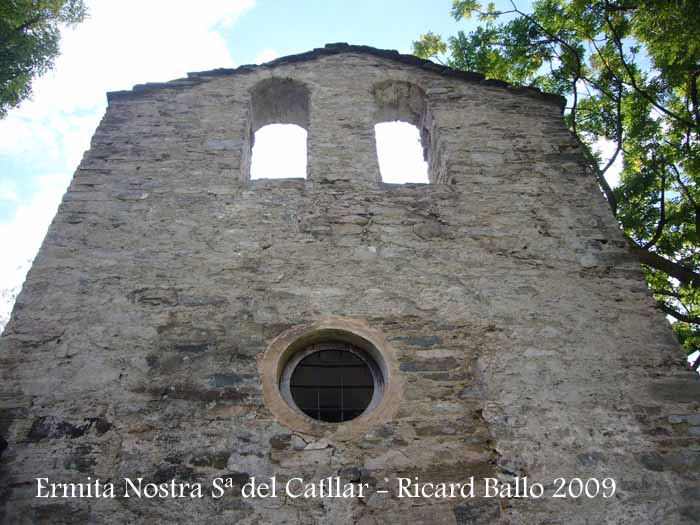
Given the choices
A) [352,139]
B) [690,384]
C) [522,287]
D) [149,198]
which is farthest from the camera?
[352,139]

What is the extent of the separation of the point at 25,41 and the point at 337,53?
11.3 feet

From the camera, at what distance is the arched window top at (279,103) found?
21.0ft

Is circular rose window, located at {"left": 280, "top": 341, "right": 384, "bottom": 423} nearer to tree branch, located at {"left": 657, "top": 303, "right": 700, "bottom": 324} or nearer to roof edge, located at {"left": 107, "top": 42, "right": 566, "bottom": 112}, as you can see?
roof edge, located at {"left": 107, "top": 42, "right": 566, "bottom": 112}

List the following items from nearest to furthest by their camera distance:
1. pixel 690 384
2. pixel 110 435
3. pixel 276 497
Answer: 1. pixel 276 497
2. pixel 110 435
3. pixel 690 384

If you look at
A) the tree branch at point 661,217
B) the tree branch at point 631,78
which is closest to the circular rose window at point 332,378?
the tree branch at point 661,217

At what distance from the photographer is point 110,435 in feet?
12.1

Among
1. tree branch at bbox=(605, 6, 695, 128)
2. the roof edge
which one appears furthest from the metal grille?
tree branch at bbox=(605, 6, 695, 128)

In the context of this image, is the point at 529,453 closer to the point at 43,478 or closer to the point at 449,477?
the point at 449,477

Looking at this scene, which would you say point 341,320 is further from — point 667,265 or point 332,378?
point 667,265

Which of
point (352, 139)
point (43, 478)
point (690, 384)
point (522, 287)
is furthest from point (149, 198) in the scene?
point (690, 384)

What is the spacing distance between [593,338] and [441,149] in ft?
8.15

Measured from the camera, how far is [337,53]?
22.4 ft

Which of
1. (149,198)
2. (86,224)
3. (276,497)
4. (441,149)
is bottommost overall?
(276,497)

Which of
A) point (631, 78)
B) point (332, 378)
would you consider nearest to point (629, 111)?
point (631, 78)
